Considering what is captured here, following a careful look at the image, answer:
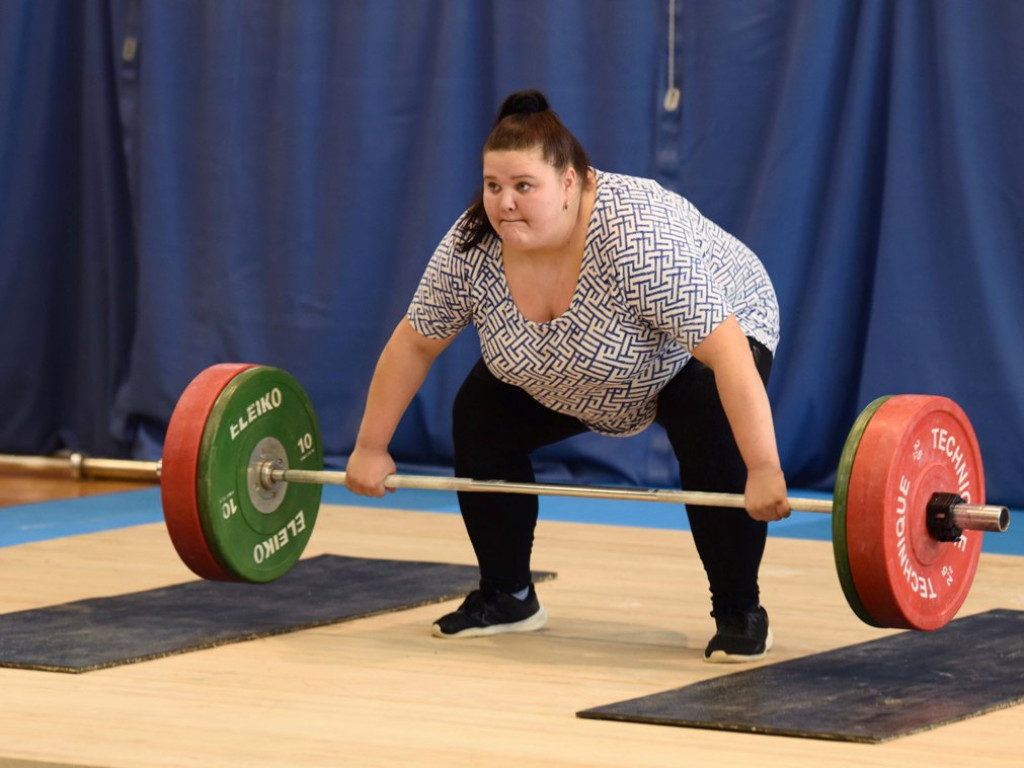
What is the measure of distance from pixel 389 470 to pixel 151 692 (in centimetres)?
52

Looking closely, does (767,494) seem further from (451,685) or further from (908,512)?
(451,685)

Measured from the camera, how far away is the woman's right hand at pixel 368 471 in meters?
2.58

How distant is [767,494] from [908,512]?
0.18m

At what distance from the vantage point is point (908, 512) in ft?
7.34

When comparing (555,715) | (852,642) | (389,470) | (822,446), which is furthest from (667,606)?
(822,446)

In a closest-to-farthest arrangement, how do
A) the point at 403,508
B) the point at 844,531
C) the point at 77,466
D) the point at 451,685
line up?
the point at 844,531, the point at 451,685, the point at 403,508, the point at 77,466

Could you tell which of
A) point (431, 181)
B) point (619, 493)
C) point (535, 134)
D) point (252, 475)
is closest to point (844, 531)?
point (619, 493)

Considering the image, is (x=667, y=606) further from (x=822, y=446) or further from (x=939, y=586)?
(x=822, y=446)

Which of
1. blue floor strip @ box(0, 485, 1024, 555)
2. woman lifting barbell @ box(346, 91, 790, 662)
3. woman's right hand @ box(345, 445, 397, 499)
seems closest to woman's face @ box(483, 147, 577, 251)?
woman lifting barbell @ box(346, 91, 790, 662)

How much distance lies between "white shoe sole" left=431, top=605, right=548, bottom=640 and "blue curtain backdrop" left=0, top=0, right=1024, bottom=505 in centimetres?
176

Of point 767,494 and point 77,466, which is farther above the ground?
point 767,494

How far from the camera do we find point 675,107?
4.46m

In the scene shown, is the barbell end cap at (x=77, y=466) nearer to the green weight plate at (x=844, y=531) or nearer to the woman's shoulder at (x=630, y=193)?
the woman's shoulder at (x=630, y=193)

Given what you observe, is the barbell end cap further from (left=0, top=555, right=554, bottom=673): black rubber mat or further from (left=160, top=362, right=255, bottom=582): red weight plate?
(left=160, top=362, right=255, bottom=582): red weight plate
